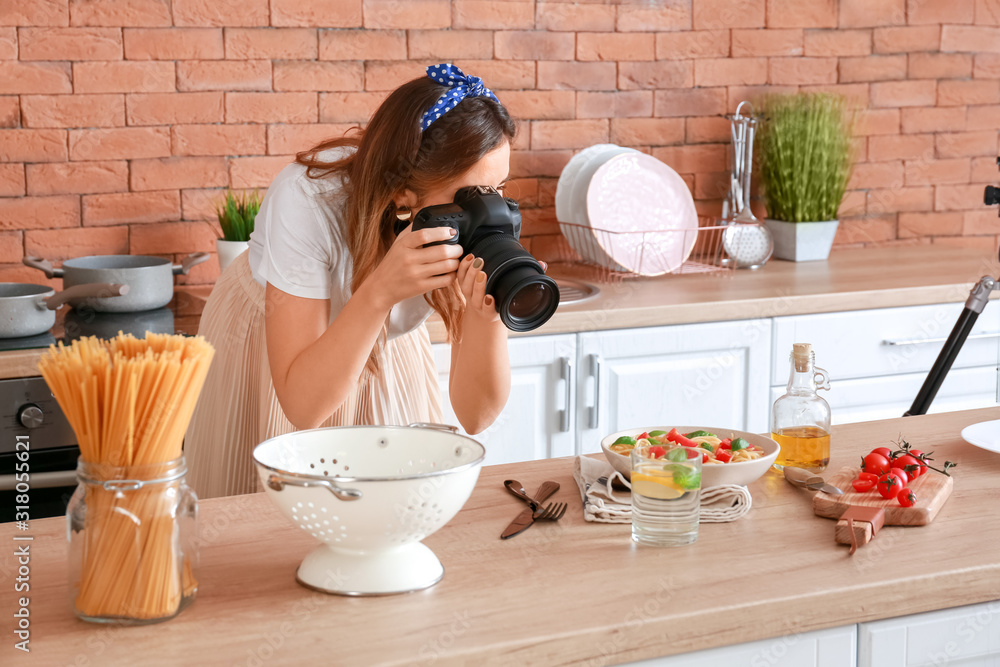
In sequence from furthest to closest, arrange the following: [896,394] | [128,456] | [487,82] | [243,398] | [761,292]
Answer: [487,82], [896,394], [761,292], [243,398], [128,456]

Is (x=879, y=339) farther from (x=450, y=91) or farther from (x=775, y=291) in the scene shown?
(x=450, y=91)

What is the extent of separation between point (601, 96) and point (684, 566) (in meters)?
1.91

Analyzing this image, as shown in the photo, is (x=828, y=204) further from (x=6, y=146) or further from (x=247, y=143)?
(x=6, y=146)

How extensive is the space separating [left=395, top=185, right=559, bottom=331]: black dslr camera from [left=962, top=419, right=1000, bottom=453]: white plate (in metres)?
0.60

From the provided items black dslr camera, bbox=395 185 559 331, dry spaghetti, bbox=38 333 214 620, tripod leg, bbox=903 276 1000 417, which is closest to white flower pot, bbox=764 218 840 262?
tripod leg, bbox=903 276 1000 417

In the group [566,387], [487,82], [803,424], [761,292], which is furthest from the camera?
[487,82]

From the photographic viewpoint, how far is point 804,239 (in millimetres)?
2746

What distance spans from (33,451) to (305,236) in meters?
0.78

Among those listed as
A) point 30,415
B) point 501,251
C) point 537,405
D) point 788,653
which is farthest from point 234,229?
point 788,653

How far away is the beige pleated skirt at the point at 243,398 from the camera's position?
1.62m

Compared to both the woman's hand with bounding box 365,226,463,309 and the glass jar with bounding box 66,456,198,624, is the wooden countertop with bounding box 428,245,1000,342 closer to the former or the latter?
the woman's hand with bounding box 365,226,463,309

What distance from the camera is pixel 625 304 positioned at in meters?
2.19

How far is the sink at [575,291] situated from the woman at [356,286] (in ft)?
2.28

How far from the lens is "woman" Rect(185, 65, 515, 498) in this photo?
129cm
